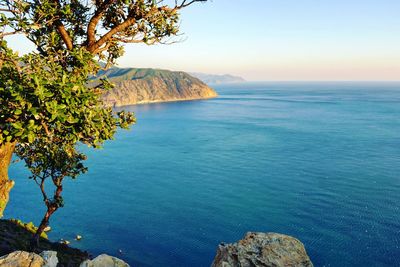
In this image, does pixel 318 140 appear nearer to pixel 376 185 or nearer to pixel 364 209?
pixel 376 185

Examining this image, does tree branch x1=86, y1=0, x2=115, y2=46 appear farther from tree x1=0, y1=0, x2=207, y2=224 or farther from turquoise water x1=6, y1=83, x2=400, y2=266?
turquoise water x1=6, y1=83, x2=400, y2=266

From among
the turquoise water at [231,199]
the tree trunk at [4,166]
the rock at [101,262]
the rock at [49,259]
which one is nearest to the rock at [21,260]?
the rock at [49,259]

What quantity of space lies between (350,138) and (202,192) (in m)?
89.5

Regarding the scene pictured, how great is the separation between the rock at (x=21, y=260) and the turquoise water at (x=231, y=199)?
149 feet

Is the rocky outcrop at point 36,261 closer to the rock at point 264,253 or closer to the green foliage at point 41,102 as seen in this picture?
the rock at point 264,253

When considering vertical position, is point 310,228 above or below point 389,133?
below

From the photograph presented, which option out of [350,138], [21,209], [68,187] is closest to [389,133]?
[350,138]

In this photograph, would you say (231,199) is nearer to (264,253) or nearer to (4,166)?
(264,253)

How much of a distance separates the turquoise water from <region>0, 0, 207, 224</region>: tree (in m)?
51.9

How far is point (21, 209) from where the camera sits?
8219 centimetres

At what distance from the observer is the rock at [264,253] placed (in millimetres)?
18672

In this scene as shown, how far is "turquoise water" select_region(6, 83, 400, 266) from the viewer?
212 feet

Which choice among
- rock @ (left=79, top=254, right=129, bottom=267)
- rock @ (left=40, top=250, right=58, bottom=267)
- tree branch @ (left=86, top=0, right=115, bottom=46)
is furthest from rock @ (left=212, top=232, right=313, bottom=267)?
tree branch @ (left=86, top=0, right=115, bottom=46)

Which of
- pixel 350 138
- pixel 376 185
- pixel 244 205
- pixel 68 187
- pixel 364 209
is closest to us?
pixel 364 209
